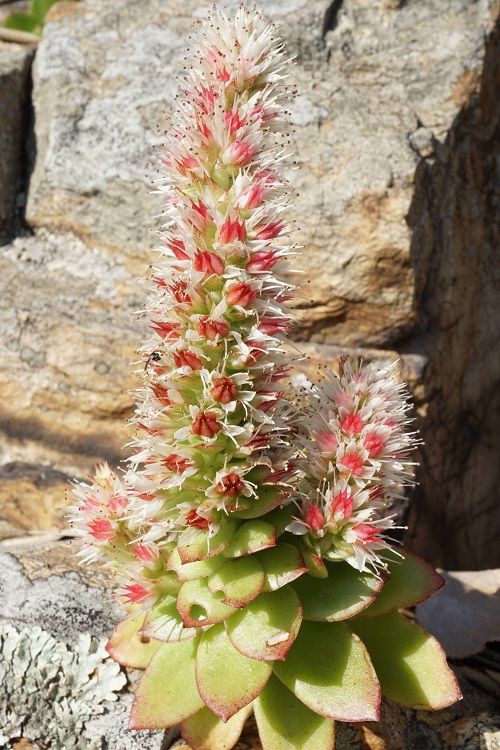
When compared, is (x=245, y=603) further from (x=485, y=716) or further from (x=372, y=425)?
(x=485, y=716)

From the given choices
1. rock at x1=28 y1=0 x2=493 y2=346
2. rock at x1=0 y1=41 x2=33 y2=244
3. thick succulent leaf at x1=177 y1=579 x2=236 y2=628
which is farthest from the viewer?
rock at x1=0 y1=41 x2=33 y2=244

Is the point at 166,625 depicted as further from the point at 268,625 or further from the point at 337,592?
the point at 337,592

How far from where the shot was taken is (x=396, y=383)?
7.42ft

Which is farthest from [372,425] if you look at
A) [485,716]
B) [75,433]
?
[75,433]

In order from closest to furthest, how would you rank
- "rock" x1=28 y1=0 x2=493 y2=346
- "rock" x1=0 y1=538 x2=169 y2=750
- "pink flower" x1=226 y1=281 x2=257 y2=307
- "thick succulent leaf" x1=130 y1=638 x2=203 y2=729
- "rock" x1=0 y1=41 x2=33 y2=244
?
"pink flower" x1=226 y1=281 x2=257 y2=307 → "thick succulent leaf" x1=130 y1=638 x2=203 y2=729 → "rock" x1=0 y1=538 x2=169 y2=750 → "rock" x1=28 y1=0 x2=493 y2=346 → "rock" x1=0 y1=41 x2=33 y2=244

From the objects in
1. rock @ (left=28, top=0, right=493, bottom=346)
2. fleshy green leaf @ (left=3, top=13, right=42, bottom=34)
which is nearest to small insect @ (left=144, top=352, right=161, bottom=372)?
rock @ (left=28, top=0, right=493, bottom=346)

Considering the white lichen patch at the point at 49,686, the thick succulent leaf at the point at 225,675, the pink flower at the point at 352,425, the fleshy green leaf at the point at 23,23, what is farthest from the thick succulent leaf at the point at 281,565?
the fleshy green leaf at the point at 23,23

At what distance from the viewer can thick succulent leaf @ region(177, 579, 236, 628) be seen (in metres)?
2.06

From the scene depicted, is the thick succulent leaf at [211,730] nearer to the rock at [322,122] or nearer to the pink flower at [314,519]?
the pink flower at [314,519]

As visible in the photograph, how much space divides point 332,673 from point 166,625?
0.46 metres

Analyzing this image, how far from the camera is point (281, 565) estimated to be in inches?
83.7

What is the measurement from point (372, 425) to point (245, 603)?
0.54 metres

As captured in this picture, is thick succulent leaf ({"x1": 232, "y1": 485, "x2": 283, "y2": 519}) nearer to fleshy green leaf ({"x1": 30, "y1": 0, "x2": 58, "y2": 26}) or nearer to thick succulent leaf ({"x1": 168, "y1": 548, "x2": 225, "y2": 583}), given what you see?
thick succulent leaf ({"x1": 168, "y1": 548, "x2": 225, "y2": 583})

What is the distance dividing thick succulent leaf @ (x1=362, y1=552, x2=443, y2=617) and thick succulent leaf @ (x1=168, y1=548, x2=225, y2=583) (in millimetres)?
446
